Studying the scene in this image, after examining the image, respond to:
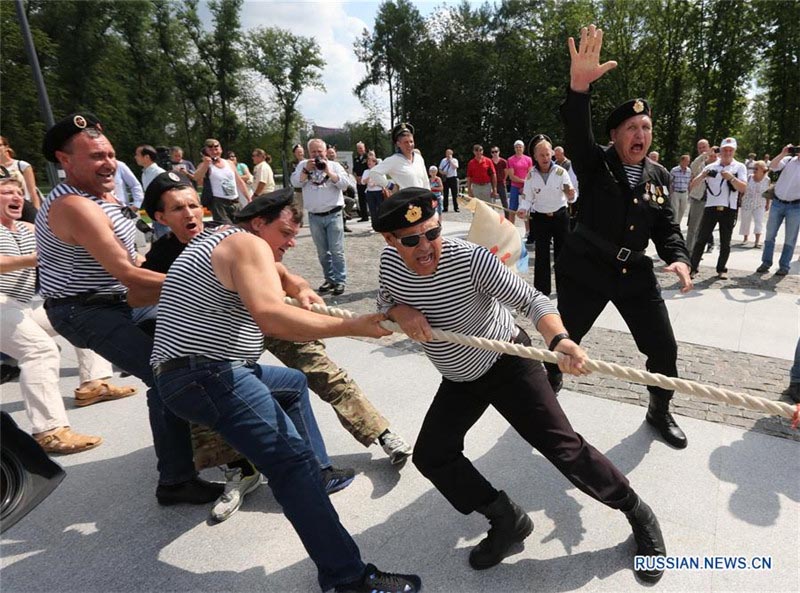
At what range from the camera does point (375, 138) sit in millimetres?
43938

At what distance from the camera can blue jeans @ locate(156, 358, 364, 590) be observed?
6.59 feet

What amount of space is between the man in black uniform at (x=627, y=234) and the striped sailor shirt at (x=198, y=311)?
214 cm

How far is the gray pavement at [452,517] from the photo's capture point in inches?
89.0

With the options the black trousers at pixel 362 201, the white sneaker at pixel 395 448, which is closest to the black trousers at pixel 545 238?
the white sneaker at pixel 395 448

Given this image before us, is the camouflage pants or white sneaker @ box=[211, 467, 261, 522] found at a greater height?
the camouflage pants

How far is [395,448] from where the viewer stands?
3.01 m

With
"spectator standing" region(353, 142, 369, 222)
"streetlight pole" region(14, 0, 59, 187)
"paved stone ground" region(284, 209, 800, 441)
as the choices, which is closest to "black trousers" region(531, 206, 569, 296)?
"paved stone ground" region(284, 209, 800, 441)

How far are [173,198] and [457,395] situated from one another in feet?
6.31

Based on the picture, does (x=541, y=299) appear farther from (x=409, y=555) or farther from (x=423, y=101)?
(x=423, y=101)

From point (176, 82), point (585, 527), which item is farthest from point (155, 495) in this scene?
point (176, 82)

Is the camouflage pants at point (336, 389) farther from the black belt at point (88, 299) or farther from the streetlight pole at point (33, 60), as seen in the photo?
the streetlight pole at point (33, 60)

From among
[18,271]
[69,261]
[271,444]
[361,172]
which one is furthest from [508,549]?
[361,172]

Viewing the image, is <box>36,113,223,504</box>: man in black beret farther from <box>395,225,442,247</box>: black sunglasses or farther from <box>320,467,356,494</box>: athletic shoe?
<box>395,225,442,247</box>: black sunglasses

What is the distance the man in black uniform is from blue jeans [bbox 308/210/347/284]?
4.16 m
